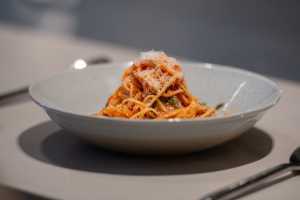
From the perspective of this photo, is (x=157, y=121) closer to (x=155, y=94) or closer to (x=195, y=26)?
(x=155, y=94)

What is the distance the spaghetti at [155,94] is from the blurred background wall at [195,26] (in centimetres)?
114

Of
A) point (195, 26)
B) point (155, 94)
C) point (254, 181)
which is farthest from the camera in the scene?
point (195, 26)

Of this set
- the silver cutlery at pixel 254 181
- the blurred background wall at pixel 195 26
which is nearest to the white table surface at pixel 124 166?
the silver cutlery at pixel 254 181

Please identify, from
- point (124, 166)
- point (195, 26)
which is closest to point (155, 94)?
point (124, 166)

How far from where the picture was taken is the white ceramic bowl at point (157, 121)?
2.72ft

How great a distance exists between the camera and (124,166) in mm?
876

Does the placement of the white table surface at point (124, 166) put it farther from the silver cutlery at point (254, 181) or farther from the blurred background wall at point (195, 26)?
the blurred background wall at point (195, 26)

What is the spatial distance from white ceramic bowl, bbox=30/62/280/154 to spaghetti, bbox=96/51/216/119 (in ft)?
0.18

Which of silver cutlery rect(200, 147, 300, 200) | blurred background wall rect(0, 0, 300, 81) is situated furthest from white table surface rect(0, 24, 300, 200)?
blurred background wall rect(0, 0, 300, 81)

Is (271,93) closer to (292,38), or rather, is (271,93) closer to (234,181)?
(234,181)

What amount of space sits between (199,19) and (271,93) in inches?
52.5

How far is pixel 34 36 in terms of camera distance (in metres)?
1.89

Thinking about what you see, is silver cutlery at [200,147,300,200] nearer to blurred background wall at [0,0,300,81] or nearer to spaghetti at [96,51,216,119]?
spaghetti at [96,51,216,119]

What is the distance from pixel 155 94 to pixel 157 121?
0.18 meters
